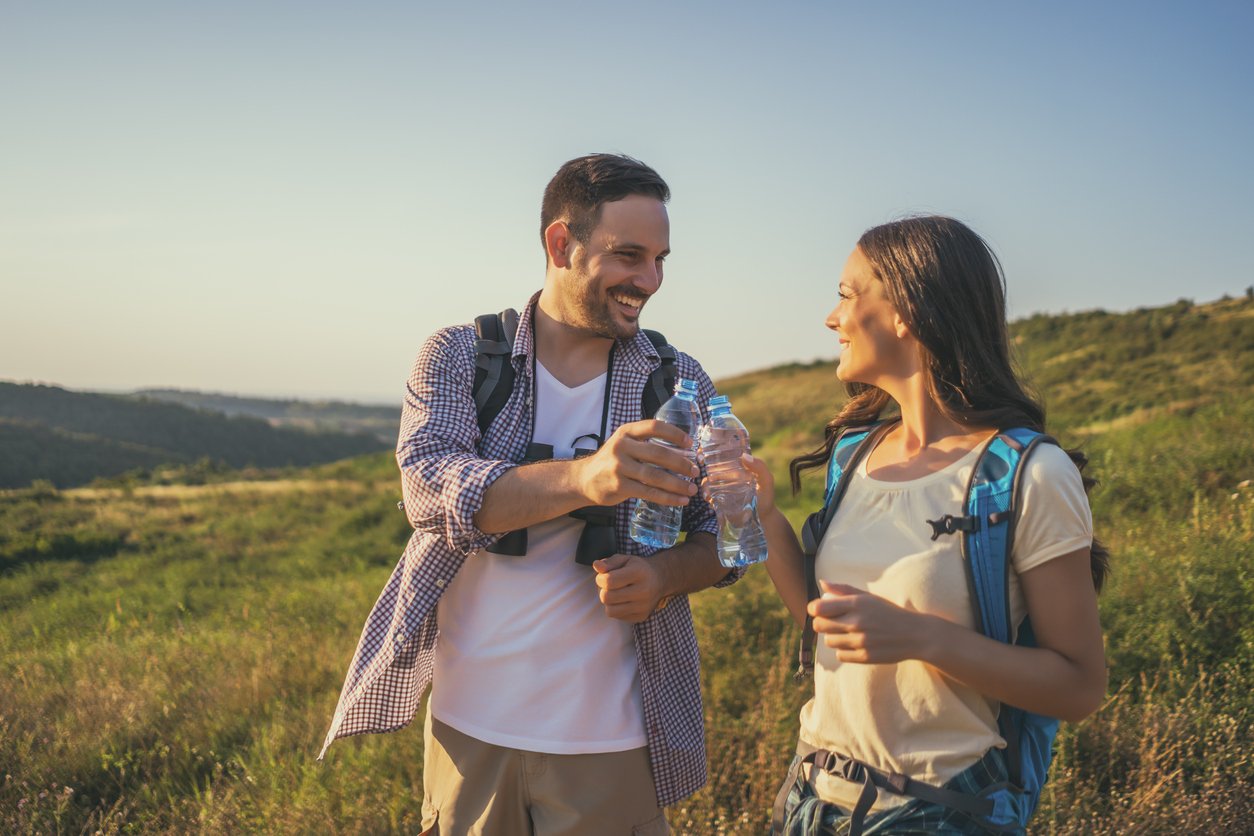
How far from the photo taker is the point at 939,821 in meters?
2.02

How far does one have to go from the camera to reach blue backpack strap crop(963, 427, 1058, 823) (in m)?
2.00

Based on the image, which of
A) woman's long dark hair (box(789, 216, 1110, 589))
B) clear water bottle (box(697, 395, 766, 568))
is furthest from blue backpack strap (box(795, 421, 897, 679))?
woman's long dark hair (box(789, 216, 1110, 589))

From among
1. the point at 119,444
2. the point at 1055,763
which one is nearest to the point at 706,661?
the point at 1055,763

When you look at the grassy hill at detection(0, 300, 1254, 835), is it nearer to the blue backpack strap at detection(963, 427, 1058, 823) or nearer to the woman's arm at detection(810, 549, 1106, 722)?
the blue backpack strap at detection(963, 427, 1058, 823)

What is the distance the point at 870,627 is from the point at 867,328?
818 millimetres

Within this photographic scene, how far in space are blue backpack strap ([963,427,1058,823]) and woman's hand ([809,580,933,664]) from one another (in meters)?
0.17

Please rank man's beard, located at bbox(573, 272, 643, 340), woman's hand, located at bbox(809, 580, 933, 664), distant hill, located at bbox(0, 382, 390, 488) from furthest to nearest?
distant hill, located at bbox(0, 382, 390, 488), man's beard, located at bbox(573, 272, 643, 340), woman's hand, located at bbox(809, 580, 933, 664)

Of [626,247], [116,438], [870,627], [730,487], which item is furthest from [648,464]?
[116,438]

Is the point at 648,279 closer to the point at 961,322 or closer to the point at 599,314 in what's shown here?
the point at 599,314

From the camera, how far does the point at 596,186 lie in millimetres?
2924

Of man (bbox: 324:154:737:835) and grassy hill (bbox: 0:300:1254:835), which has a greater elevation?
man (bbox: 324:154:737:835)

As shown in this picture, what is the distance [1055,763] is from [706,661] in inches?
92.4

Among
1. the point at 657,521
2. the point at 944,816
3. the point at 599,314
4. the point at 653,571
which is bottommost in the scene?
the point at 944,816

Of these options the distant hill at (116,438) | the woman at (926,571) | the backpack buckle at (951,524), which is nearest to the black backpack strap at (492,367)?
the woman at (926,571)
